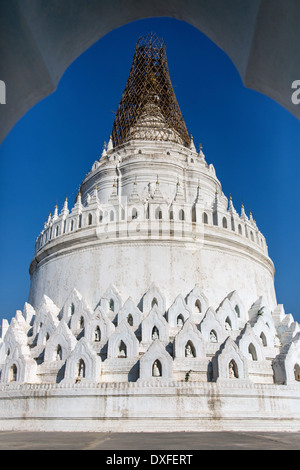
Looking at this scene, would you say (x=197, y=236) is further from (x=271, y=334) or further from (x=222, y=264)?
(x=271, y=334)

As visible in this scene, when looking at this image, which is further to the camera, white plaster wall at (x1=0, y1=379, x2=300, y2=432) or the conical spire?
the conical spire

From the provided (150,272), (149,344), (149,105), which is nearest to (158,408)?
(149,344)

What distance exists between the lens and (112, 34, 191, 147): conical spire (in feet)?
85.5

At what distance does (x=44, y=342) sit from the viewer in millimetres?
15078

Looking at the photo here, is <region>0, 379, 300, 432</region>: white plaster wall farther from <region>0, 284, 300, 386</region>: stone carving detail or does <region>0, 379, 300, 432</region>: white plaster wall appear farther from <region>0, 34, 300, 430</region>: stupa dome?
<region>0, 284, 300, 386</region>: stone carving detail

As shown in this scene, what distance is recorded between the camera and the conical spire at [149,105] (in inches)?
1026

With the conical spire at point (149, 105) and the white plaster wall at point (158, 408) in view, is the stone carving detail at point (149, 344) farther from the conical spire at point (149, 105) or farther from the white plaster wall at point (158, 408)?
the conical spire at point (149, 105)

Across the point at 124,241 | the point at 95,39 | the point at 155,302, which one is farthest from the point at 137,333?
the point at 95,39

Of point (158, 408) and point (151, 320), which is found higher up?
point (151, 320)

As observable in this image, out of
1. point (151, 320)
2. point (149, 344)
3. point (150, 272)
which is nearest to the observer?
point (149, 344)

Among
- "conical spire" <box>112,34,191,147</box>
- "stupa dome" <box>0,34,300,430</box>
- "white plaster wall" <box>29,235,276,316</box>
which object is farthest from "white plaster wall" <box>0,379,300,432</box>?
"conical spire" <box>112,34,191,147</box>

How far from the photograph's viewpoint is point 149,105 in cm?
2770

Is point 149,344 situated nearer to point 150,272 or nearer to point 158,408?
point 158,408

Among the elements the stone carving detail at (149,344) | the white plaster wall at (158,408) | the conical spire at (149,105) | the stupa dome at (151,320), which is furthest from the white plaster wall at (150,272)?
the conical spire at (149,105)
